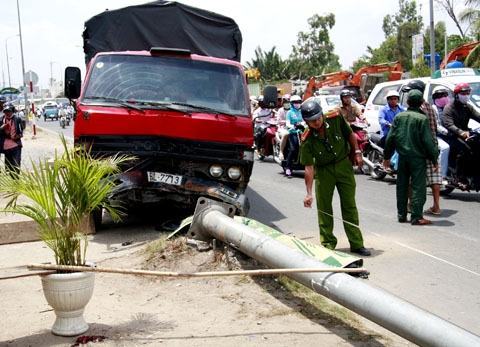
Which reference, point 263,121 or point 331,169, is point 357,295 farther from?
point 263,121

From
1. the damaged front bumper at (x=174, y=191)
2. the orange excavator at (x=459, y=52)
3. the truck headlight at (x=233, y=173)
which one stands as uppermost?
the orange excavator at (x=459, y=52)

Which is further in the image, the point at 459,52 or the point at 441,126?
the point at 459,52

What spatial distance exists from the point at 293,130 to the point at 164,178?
705 centimetres

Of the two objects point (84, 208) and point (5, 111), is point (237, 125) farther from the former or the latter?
point (5, 111)

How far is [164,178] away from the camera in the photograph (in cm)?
775

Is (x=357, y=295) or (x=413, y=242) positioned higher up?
(x=357, y=295)

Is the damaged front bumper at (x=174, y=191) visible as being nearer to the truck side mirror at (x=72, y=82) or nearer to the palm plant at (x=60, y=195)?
the truck side mirror at (x=72, y=82)

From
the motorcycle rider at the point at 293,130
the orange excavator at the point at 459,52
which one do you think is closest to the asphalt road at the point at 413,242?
the motorcycle rider at the point at 293,130

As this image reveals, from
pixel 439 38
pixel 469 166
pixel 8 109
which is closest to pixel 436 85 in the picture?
pixel 469 166

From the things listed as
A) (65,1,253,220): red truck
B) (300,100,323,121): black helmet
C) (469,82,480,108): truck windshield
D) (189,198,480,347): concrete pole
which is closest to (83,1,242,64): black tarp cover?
(65,1,253,220): red truck

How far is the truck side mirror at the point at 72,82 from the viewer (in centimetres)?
859

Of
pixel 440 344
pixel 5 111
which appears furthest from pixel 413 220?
pixel 5 111

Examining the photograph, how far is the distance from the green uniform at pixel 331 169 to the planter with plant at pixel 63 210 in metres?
2.89

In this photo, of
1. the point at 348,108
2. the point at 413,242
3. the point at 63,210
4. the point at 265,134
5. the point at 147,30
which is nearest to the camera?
the point at 63,210
